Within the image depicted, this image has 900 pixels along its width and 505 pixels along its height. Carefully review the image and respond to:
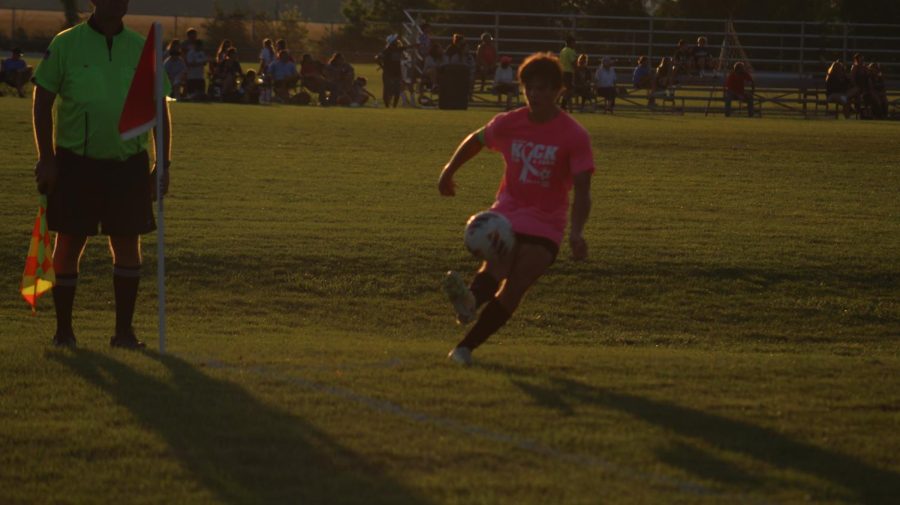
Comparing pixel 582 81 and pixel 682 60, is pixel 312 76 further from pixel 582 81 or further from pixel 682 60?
pixel 682 60

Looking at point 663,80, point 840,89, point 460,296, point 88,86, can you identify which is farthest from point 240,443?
point 663,80

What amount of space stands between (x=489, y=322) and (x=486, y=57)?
34642 millimetres

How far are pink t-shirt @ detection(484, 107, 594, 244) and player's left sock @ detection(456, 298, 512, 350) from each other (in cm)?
44

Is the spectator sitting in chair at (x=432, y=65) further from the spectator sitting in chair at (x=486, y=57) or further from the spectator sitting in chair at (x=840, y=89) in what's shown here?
the spectator sitting in chair at (x=840, y=89)

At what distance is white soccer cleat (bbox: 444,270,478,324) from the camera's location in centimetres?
761

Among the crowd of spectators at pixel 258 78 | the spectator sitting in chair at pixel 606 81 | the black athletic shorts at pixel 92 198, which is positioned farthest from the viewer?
the spectator sitting in chair at pixel 606 81

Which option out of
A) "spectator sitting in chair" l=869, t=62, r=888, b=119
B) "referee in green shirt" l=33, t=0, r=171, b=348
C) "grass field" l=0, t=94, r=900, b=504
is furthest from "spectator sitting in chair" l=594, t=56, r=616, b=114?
"referee in green shirt" l=33, t=0, r=171, b=348

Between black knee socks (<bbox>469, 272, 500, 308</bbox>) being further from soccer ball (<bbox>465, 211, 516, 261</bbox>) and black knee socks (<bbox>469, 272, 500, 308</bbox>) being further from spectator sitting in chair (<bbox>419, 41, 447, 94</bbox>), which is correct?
spectator sitting in chair (<bbox>419, 41, 447, 94</bbox>)

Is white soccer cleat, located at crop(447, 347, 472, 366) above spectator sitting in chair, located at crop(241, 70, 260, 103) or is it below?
above

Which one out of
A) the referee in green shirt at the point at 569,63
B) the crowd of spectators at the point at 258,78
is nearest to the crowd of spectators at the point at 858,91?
the referee in green shirt at the point at 569,63

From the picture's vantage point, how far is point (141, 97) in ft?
26.8

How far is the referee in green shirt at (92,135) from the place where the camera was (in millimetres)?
8266

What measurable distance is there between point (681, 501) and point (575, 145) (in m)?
2.85

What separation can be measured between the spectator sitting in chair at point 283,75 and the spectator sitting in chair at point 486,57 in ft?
18.0
